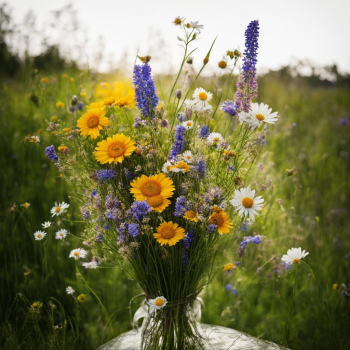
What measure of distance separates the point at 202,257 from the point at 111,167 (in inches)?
17.6

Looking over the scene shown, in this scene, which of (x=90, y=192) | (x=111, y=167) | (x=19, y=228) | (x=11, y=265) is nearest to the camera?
(x=111, y=167)

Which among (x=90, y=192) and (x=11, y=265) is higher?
(x=90, y=192)

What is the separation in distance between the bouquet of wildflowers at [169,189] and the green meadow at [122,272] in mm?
220

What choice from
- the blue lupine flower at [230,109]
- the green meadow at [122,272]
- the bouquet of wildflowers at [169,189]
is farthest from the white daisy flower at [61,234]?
the blue lupine flower at [230,109]

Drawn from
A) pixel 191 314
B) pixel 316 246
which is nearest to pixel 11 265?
pixel 191 314

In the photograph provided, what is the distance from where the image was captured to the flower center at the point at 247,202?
3.59ft

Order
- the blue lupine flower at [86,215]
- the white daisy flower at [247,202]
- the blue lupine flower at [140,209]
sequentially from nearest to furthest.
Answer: the blue lupine flower at [140,209] < the white daisy flower at [247,202] < the blue lupine flower at [86,215]

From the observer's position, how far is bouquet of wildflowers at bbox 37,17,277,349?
1.06m

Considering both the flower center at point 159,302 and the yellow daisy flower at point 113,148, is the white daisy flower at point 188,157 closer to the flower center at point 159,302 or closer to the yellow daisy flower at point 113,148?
the yellow daisy flower at point 113,148

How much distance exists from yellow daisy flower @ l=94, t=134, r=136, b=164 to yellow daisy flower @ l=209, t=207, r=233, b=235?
0.33 metres

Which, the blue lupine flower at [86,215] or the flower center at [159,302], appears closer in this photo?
the flower center at [159,302]

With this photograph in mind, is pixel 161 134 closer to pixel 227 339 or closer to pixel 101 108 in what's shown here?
pixel 101 108

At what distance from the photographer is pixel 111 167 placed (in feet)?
3.72

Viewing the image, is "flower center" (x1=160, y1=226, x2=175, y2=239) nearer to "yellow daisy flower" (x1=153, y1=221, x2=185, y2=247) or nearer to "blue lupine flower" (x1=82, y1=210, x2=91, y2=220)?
"yellow daisy flower" (x1=153, y1=221, x2=185, y2=247)
